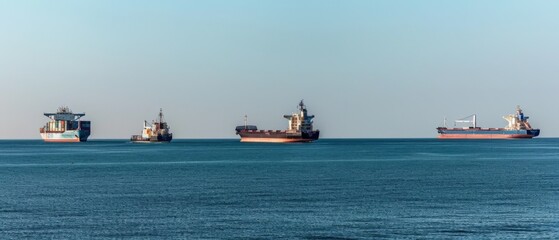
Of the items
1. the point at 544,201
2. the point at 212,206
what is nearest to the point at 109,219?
the point at 212,206

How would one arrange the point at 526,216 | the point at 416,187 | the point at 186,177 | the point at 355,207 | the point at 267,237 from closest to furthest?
the point at 267,237, the point at 526,216, the point at 355,207, the point at 416,187, the point at 186,177

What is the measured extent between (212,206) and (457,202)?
63.5ft

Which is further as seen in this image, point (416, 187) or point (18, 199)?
point (416, 187)

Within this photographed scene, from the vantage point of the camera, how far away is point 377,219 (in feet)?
181

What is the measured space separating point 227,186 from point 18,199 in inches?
843

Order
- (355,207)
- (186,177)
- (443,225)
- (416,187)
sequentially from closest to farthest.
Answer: (443,225), (355,207), (416,187), (186,177)

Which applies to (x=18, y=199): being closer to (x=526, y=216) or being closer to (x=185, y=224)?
(x=185, y=224)

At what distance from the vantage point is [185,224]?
175 feet

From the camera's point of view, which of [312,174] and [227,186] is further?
[312,174]

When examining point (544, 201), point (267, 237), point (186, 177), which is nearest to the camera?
point (267, 237)

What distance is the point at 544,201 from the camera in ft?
216

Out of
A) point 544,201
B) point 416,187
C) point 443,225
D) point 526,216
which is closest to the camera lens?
point 443,225

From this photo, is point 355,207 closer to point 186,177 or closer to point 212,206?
point 212,206

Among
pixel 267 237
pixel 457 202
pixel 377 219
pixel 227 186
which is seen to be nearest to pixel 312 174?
pixel 227 186
